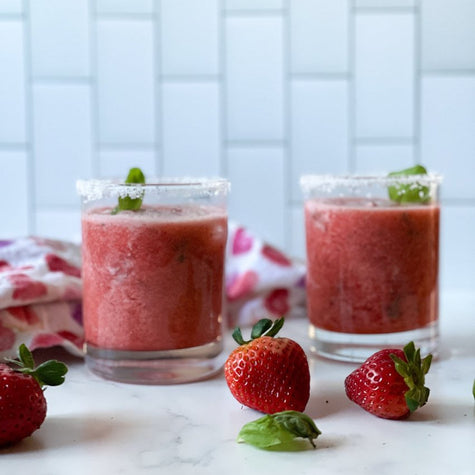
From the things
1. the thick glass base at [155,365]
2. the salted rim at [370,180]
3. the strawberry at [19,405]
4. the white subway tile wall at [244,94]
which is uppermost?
the white subway tile wall at [244,94]

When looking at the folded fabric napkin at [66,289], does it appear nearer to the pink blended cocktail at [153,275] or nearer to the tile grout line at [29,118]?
the pink blended cocktail at [153,275]

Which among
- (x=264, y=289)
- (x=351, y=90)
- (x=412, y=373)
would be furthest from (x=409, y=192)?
(x=351, y=90)

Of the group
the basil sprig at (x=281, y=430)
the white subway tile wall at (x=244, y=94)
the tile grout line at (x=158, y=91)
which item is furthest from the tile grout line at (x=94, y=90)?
the basil sprig at (x=281, y=430)

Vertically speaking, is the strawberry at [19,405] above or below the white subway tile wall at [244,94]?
below

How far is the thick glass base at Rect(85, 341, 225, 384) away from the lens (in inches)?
39.9

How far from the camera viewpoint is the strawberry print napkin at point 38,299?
1.10 metres

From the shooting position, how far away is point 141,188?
99 centimetres

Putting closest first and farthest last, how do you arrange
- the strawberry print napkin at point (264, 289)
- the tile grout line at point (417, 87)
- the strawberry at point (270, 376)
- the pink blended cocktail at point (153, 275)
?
the strawberry at point (270, 376) → the pink blended cocktail at point (153, 275) → the strawberry print napkin at point (264, 289) → the tile grout line at point (417, 87)

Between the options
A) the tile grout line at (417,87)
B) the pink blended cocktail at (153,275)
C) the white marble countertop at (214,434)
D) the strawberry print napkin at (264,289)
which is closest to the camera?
the white marble countertop at (214,434)

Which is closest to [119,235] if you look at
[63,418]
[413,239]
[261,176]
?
[63,418]

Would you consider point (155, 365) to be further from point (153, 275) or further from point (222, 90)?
point (222, 90)

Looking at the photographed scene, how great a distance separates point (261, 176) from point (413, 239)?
2.45ft

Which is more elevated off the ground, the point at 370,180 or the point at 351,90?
the point at 351,90

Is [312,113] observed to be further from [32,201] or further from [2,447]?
[2,447]
